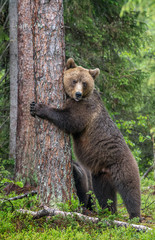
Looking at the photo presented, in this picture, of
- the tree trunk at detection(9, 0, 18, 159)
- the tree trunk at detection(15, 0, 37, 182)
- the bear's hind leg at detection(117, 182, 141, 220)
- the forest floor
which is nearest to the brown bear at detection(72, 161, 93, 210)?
the bear's hind leg at detection(117, 182, 141, 220)

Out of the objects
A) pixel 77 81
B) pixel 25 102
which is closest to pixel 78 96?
pixel 77 81

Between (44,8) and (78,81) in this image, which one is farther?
(78,81)

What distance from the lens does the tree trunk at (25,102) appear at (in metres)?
8.00

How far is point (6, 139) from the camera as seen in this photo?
1154cm

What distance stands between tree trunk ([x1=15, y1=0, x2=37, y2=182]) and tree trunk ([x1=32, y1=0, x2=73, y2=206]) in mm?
2939

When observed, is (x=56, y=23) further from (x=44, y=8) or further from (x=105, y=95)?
(x=105, y=95)

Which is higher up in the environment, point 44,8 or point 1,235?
point 44,8

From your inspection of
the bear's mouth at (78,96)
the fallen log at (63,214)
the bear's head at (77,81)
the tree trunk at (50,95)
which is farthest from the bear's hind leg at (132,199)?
the bear's head at (77,81)

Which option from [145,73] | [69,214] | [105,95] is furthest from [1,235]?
[145,73]

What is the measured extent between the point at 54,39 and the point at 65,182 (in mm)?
2486

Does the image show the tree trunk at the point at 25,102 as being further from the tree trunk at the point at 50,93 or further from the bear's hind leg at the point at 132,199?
the bear's hind leg at the point at 132,199

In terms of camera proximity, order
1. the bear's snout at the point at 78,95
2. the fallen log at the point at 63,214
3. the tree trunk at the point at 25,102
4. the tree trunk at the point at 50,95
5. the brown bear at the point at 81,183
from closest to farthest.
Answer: the fallen log at the point at 63,214
the tree trunk at the point at 50,95
the bear's snout at the point at 78,95
the brown bear at the point at 81,183
the tree trunk at the point at 25,102

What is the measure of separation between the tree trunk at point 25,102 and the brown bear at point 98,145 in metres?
2.39

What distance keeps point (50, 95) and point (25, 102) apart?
3267 mm
